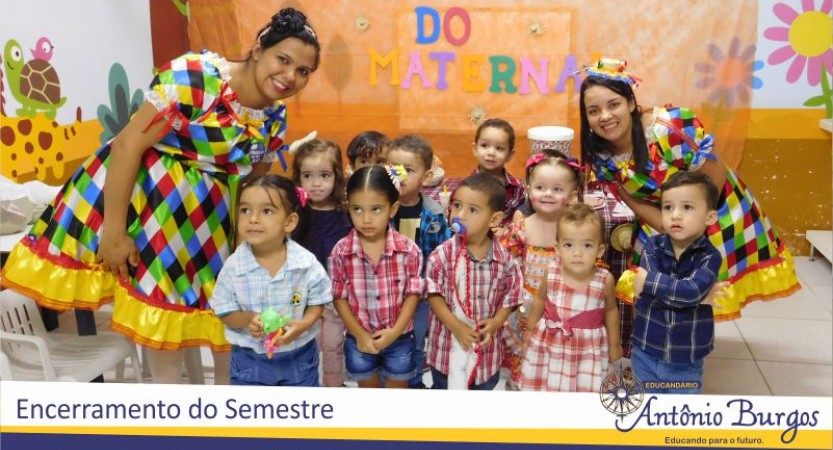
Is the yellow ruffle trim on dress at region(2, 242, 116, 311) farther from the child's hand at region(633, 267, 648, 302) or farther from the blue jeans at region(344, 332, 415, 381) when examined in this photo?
the child's hand at region(633, 267, 648, 302)

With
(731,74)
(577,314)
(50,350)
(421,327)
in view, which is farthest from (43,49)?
(731,74)

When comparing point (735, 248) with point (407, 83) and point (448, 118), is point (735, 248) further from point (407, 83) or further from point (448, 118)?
point (407, 83)

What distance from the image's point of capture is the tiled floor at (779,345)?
1768mm

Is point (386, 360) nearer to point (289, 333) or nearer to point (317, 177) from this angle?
point (289, 333)

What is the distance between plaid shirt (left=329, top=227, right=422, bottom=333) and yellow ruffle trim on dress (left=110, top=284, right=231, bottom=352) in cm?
34

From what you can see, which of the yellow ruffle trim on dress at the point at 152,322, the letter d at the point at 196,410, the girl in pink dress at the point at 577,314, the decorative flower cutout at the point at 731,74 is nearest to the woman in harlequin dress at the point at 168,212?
the yellow ruffle trim on dress at the point at 152,322

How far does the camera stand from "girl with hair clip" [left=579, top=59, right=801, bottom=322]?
1739 mm

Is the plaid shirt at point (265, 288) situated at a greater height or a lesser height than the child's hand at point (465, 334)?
greater

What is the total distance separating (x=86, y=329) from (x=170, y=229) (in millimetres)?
702

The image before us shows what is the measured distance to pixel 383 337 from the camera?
5.24ft

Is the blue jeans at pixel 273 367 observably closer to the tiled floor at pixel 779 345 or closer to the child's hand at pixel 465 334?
the child's hand at pixel 465 334

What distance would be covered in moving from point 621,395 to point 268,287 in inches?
29.3

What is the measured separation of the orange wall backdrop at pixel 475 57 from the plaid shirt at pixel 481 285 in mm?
899

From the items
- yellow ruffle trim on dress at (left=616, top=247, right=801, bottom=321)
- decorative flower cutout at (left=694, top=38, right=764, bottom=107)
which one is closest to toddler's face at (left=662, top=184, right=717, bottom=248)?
yellow ruffle trim on dress at (left=616, top=247, right=801, bottom=321)
